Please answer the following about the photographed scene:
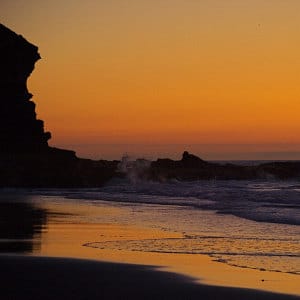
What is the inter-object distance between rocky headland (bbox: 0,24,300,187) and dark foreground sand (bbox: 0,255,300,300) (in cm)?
4092

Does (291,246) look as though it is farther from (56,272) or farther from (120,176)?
(120,176)

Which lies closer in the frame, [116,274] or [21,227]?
[116,274]

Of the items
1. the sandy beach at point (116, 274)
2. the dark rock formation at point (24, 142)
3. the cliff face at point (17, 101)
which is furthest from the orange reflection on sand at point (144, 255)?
the cliff face at point (17, 101)

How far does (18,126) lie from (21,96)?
355cm

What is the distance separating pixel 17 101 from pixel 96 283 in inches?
2222

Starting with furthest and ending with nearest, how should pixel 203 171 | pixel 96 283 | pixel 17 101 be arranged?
pixel 203 171, pixel 17 101, pixel 96 283

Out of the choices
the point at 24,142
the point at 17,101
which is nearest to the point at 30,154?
the point at 24,142

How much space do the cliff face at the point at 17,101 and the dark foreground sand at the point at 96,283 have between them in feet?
164

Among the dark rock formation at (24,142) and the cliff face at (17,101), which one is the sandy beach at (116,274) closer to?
the dark rock formation at (24,142)

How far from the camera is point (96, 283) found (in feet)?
38.7

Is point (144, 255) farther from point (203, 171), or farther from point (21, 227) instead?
point (203, 171)

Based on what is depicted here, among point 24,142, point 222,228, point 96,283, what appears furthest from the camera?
point 24,142

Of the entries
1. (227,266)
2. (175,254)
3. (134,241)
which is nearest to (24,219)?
(134,241)

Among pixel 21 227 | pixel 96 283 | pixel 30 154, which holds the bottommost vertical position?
pixel 96 283
